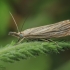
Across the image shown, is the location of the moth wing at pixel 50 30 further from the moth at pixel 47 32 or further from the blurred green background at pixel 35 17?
the blurred green background at pixel 35 17

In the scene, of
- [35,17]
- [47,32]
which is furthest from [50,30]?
[35,17]

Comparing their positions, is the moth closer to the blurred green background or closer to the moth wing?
the moth wing

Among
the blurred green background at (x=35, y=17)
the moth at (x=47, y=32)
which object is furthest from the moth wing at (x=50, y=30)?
the blurred green background at (x=35, y=17)

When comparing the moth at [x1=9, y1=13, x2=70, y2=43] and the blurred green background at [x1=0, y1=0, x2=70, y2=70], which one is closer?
the moth at [x1=9, y1=13, x2=70, y2=43]

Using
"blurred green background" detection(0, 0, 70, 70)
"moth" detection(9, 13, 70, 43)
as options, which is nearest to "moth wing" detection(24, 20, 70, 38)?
"moth" detection(9, 13, 70, 43)

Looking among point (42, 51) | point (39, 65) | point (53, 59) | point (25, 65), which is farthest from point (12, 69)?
point (42, 51)

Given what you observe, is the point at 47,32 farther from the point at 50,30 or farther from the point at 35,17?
the point at 35,17

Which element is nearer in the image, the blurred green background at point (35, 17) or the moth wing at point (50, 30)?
the moth wing at point (50, 30)

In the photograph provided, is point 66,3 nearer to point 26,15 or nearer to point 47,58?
point 26,15

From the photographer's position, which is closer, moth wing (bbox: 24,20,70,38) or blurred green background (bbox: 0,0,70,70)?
moth wing (bbox: 24,20,70,38)
